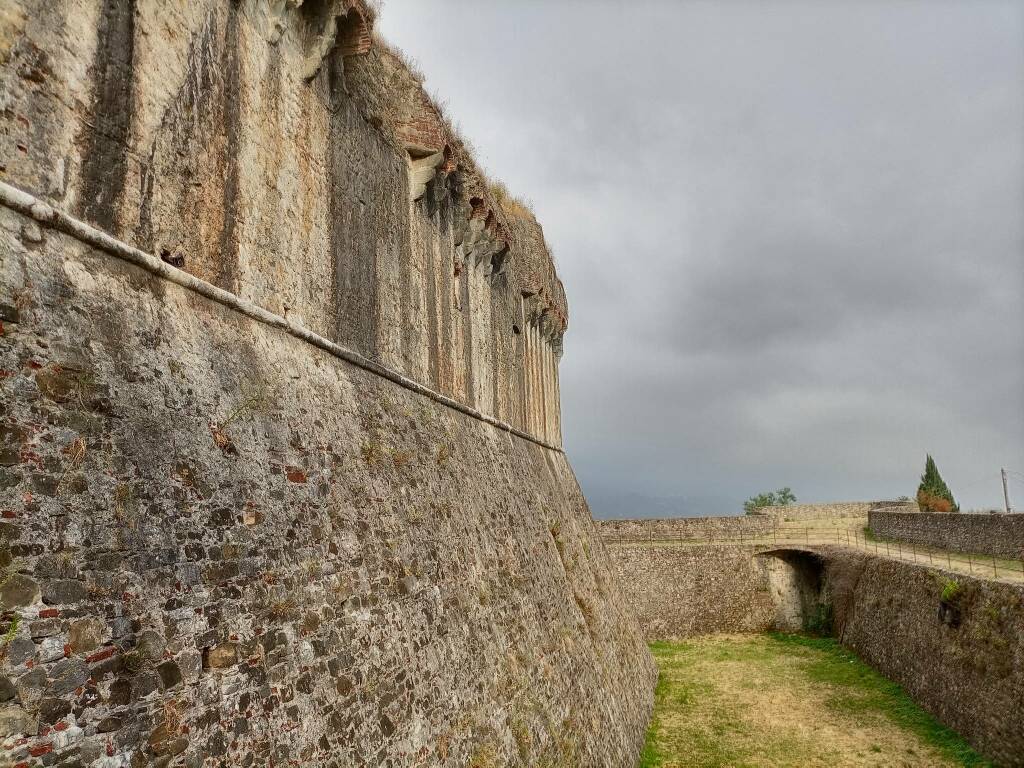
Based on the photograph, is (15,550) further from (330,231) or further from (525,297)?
(525,297)

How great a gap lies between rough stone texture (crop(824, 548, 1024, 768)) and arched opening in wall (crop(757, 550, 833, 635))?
4830mm

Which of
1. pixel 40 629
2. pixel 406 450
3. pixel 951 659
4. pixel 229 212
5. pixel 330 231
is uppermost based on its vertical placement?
pixel 330 231

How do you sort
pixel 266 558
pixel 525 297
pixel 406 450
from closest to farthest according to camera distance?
pixel 266 558 < pixel 406 450 < pixel 525 297

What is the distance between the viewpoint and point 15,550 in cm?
393

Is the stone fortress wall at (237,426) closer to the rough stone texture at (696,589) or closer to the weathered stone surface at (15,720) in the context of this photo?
the weathered stone surface at (15,720)

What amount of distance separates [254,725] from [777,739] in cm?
1495

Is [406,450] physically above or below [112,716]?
above

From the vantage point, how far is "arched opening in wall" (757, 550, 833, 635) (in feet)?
94.8

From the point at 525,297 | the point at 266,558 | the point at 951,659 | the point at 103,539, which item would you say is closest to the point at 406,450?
the point at 266,558

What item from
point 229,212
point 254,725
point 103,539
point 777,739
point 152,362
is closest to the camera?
point 103,539

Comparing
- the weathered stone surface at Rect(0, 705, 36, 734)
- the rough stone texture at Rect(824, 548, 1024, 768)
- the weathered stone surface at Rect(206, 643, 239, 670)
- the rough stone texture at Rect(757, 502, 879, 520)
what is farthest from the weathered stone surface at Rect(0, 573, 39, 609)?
the rough stone texture at Rect(757, 502, 879, 520)

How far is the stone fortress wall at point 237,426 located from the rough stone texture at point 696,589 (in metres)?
18.9

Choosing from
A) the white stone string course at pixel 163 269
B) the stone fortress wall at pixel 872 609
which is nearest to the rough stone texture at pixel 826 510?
the stone fortress wall at pixel 872 609

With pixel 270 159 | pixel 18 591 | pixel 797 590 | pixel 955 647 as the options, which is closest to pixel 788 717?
pixel 955 647
